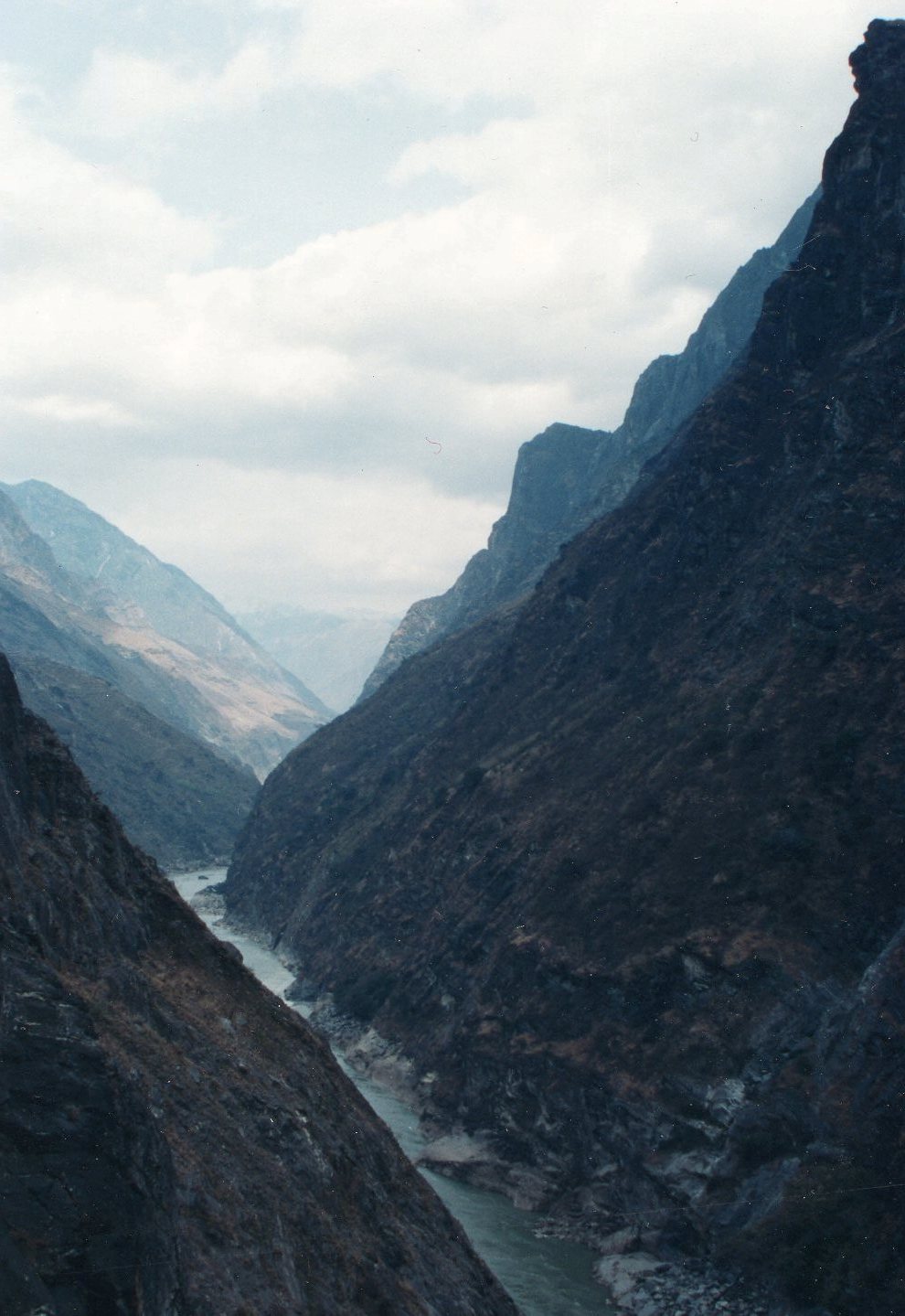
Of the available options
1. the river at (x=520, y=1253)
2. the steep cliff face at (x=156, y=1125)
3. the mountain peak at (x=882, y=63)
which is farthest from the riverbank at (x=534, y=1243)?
the mountain peak at (x=882, y=63)

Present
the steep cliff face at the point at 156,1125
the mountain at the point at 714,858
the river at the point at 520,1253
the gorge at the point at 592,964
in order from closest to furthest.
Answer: the steep cliff face at the point at 156,1125
the gorge at the point at 592,964
the river at the point at 520,1253
the mountain at the point at 714,858

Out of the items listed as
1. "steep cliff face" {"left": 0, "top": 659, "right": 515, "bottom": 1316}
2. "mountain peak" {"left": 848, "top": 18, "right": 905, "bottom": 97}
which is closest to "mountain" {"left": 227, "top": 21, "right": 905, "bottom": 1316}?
"mountain peak" {"left": 848, "top": 18, "right": 905, "bottom": 97}

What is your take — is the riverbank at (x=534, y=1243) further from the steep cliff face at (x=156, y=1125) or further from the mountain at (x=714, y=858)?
the steep cliff face at (x=156, y=1125)

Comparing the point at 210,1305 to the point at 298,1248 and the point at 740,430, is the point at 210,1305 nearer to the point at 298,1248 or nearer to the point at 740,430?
the point at 298,1248

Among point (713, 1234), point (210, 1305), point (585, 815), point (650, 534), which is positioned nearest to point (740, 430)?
point (650, 534)

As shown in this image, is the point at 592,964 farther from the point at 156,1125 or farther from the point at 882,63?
the point at 882,63

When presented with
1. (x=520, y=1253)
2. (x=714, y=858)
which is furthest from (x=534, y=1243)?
(x=714, y=858)
